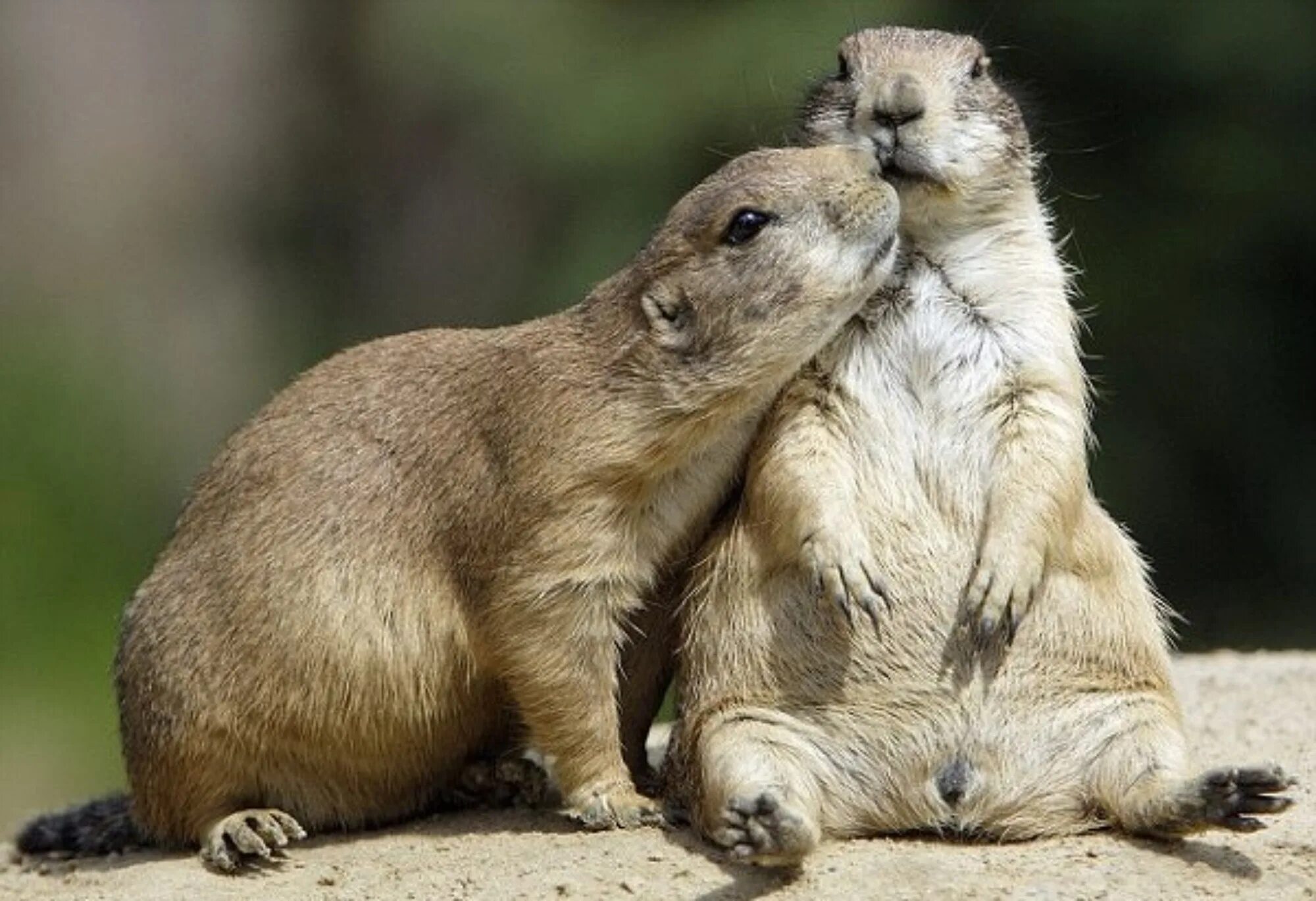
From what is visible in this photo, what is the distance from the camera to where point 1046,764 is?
720 centimetres

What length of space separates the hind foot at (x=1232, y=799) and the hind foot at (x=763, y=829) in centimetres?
107

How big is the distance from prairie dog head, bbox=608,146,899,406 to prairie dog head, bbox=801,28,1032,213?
11cm

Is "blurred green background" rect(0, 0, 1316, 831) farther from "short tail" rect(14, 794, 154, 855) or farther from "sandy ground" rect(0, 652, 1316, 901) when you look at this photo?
"sandy ground" rect(0, 652, 1316, 901)

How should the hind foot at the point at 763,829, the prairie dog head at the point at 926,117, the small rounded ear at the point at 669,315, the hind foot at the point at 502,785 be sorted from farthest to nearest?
1. the hind foot at the point at 502,785
2. the small rounded ear at the point at 669,315
3. the prairie dog head at the point at 926,117
4. the hind foot at the point at 763,829

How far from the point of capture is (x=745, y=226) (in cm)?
748

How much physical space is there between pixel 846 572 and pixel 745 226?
3.56ft

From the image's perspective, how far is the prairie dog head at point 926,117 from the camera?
742 centimetres

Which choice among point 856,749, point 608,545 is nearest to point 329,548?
point 608,545

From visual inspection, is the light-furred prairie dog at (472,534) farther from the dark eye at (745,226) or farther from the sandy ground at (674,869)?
the sandy ground at (674,869)

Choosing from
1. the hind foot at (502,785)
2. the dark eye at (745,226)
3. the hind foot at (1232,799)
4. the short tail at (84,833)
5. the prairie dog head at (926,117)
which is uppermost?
the prairie dog head at (926,117)

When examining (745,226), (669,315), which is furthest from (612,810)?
(745,226)

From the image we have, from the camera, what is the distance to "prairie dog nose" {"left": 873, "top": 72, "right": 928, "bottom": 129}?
24.1 ft

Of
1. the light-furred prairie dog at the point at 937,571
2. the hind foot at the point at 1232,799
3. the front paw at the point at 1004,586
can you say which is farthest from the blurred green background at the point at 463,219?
the hind foot at the point at 1232,799

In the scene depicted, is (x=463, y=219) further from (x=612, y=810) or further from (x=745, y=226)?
(x=612, y=810)
